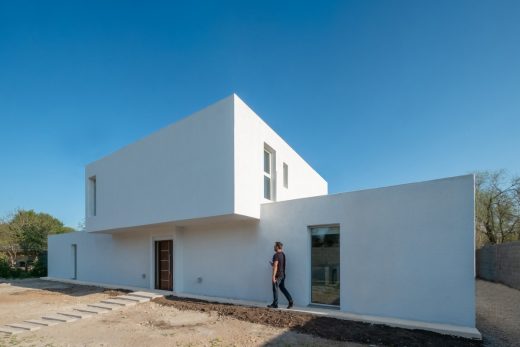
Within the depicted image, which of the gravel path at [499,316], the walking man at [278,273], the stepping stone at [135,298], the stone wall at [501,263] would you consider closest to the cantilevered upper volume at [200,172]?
the walking man at [278,273]

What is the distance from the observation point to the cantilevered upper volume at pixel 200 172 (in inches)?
332

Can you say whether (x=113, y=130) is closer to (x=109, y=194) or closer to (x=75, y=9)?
(x=109, y=194)

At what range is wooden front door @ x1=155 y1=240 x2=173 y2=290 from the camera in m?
11.7

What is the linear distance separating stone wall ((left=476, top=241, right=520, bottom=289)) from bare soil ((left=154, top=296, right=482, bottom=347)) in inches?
326

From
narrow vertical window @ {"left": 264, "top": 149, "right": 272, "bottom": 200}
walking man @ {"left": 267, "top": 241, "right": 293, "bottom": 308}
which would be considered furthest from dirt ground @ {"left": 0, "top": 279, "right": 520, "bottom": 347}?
narrow vertical window @ {"left": 264, "top": 149, "right": 272, "bottom": 200}

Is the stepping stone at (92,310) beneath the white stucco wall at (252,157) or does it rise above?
beneath

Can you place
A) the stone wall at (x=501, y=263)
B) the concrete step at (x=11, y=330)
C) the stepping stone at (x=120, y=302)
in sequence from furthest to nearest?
the stone wall at (x=501, y=263) < the stepping stone at (x=120, y=302) < the concrete step at (x=11, y=330)

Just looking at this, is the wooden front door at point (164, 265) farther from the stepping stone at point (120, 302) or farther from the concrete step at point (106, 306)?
the concrete step at point (106, 306)

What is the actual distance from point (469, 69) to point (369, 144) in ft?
17.4

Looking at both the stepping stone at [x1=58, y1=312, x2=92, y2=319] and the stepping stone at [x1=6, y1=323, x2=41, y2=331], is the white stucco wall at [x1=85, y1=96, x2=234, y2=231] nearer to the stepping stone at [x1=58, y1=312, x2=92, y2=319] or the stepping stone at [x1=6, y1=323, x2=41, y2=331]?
the stepping stone at [x1=58, y1=312, x2=92, y2=319]

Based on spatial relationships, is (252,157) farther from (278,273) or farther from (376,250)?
(376,250)

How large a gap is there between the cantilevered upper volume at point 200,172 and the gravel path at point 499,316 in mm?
5659

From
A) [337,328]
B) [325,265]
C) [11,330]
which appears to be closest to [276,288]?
[325,265]

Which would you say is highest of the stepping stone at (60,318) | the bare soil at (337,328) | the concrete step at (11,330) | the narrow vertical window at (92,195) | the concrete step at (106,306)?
the narrow vertical window at (92,195)
